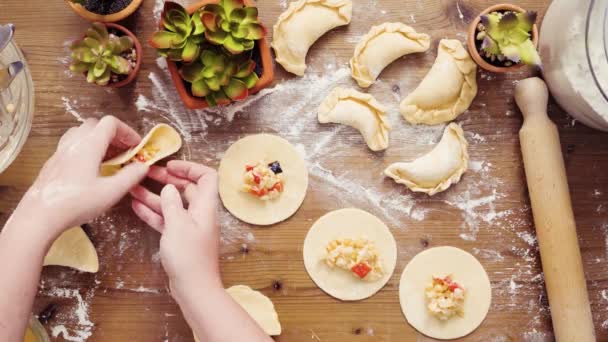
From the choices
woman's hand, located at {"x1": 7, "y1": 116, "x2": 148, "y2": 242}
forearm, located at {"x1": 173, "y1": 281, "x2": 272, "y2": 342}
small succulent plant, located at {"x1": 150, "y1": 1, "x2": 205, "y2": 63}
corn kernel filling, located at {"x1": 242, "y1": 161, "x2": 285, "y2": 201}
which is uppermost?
small succulent plant, located at {"x1": 150, "y1": 1, "x2": 205, "y2": 63}

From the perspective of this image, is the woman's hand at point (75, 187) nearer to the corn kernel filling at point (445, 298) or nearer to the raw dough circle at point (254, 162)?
Answer: the raw dough circle at point (254, 162)

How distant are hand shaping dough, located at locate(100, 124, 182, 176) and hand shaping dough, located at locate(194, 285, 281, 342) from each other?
379 millimetres

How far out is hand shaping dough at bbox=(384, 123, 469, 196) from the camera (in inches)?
54.9

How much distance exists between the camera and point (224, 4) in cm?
120

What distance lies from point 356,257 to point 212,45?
607 millimetres

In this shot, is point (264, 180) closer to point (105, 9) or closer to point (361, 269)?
point (361, 269)

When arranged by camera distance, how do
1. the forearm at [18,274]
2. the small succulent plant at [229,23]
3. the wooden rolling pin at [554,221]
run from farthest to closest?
the wooden rolling pin at [554,221]
the small succulent plant at [229,23]
the forearm at [18,274]

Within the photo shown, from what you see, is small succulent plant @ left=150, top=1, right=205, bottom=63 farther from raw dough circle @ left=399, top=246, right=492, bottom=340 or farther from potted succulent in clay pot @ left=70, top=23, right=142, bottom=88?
raw dough circle @ left=399, top=246, right=492, bottom=340

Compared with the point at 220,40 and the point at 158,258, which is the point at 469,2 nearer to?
the point at 220,40

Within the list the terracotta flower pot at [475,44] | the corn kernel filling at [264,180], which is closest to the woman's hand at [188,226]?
the corn kernel filling at [264,180]

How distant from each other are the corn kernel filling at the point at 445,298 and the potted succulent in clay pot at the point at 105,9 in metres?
1.01

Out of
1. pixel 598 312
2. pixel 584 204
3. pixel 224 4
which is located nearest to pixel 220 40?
pixel 224 4

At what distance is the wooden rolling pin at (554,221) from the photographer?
1328 millimetres

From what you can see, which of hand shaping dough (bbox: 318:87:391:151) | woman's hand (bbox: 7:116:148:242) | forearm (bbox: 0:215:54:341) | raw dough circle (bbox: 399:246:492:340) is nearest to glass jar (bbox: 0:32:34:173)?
woman's hand (bbox: 7:116:148:242)
